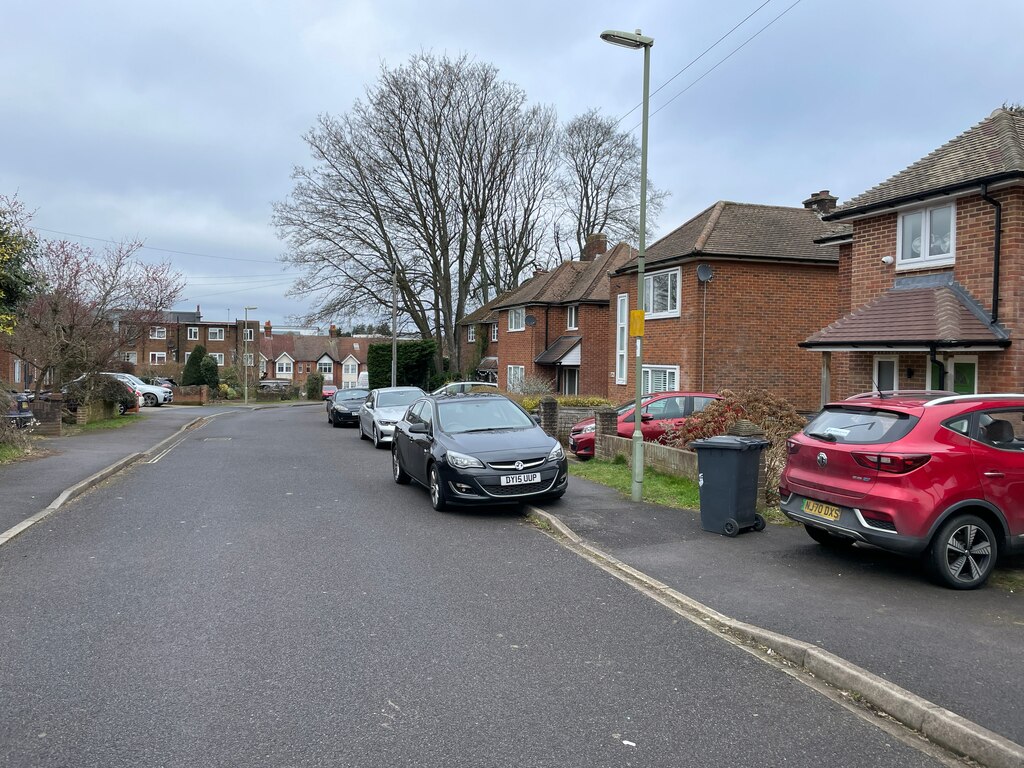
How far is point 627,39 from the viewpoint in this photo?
9.93m

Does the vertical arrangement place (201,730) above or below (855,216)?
below

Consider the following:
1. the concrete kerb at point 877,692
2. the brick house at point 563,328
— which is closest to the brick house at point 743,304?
the brick house at point 563,328

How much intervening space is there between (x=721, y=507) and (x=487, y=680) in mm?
4710

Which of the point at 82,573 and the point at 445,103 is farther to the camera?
the point at 445,103

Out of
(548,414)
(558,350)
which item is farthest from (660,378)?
(558,350)

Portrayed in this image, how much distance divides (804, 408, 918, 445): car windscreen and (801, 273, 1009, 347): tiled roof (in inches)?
208

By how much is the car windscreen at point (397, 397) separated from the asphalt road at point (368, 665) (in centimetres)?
1280

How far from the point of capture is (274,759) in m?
3.60

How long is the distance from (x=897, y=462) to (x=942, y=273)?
8.09m

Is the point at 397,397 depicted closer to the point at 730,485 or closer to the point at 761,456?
the point at 761,456

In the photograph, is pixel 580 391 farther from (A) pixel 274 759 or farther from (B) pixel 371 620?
(A) pixel 274 759

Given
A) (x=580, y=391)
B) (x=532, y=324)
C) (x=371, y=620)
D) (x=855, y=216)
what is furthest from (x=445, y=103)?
(x=371, y=620)

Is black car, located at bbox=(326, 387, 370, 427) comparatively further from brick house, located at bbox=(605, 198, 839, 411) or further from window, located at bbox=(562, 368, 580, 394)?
brick house, located at bbox=(605, 198, 839, 411)

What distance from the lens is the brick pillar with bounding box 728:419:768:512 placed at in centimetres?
913
